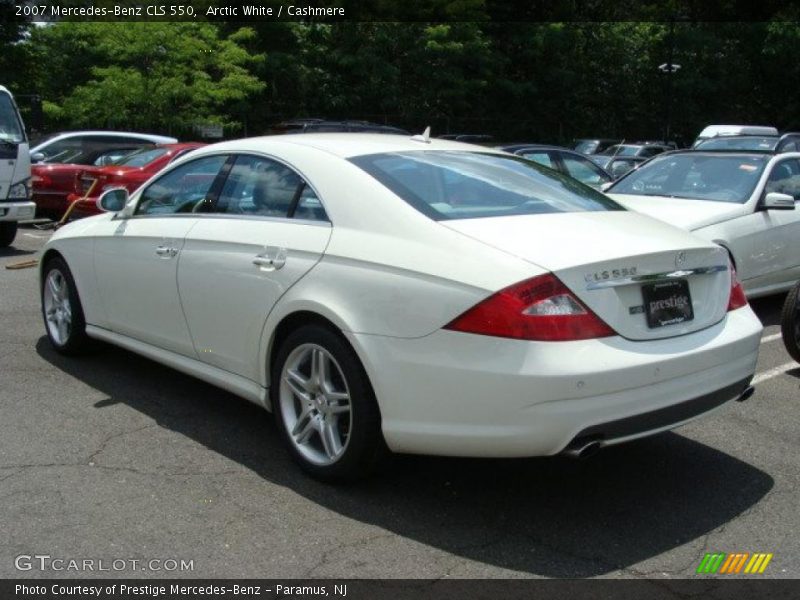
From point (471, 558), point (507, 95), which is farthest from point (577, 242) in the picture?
point (507, 95)

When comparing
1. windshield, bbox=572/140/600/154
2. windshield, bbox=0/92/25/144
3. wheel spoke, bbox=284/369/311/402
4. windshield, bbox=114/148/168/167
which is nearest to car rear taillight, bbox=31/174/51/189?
windshield, bbox=114/148/168/167

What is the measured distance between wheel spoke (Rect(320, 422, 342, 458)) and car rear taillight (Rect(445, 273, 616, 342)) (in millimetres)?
920

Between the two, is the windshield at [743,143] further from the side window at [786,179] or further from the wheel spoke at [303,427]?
the wheel spoke at [303,427]

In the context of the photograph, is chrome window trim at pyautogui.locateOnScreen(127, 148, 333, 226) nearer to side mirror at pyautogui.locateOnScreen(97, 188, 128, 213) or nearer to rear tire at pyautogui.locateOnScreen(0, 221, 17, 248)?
side mirror at pyautogui.locateOnScreen(97, 188, 128, 213)

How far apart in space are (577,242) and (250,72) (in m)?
27.8

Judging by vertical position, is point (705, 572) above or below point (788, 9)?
below

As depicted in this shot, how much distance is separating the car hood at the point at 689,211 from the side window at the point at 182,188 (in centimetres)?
379

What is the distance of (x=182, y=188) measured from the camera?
538 cm

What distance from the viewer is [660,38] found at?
4497 cm

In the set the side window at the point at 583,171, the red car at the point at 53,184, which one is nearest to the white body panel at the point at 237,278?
the side window at the point at 583,171

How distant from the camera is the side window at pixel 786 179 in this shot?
28.7 ft

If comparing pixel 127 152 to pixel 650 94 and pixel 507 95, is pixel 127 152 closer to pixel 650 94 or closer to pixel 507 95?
pixel 507 95

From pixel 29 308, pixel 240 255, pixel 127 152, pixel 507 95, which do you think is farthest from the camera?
pixel 507 95

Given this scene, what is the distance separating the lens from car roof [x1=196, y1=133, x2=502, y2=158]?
464 cm
